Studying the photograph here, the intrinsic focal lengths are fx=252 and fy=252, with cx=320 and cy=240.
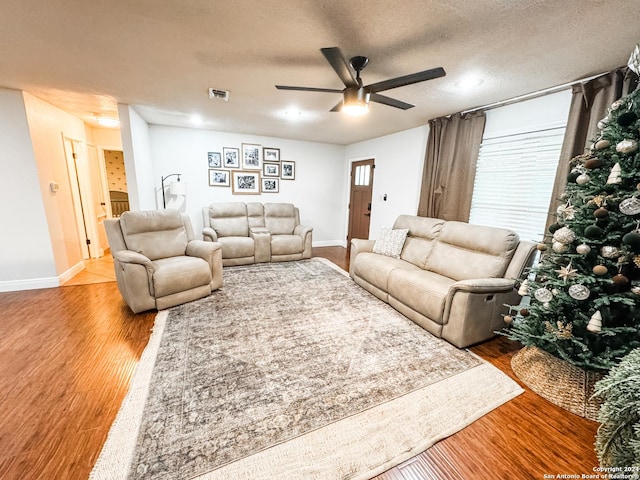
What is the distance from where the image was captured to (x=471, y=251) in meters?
2.70

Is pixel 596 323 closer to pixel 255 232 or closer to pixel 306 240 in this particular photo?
pixel 306 240

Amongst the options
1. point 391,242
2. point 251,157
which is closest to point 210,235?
point 251,157

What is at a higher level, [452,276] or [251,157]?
[251,157]

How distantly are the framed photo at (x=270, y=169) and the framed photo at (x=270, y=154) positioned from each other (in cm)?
10

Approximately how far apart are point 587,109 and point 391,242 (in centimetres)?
217

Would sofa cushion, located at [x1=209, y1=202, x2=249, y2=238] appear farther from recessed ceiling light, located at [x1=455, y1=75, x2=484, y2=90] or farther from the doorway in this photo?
recessed ceiling light, located at [x1=455, y1=75, x2=484, y2=90]

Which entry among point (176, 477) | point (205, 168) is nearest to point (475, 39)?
point (176, 477)

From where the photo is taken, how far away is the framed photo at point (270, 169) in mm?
5246

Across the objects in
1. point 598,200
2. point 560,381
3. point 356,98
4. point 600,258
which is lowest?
point 560,381

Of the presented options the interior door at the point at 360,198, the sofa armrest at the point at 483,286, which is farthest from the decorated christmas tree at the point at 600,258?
the interior door at the point at 360,198

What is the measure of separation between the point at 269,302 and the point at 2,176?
3415mm

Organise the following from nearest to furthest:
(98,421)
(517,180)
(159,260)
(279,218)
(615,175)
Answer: (98,421) < (615,175) < (517,180) < (159,260) < (279,218)

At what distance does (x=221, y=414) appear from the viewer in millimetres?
1470

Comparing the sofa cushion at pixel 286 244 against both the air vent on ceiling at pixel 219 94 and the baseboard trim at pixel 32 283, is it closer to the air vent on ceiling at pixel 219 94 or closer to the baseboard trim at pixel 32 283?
the air vent on ceiling at pixel 219 94
